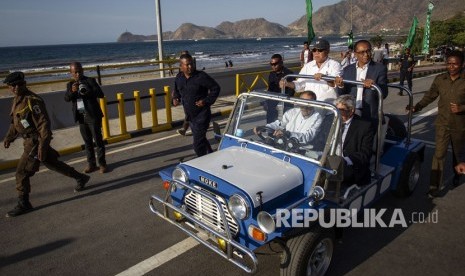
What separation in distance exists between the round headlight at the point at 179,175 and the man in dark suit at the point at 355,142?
172 centimetres

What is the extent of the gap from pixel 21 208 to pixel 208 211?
310cm

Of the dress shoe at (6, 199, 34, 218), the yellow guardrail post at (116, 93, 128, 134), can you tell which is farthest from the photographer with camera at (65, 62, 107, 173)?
the yellow guardrail post at (116, 93, 128, 134)

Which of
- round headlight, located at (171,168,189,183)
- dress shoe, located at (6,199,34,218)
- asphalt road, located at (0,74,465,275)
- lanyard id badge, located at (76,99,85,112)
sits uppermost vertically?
lanyard id badge, located at (76,99,85,112)

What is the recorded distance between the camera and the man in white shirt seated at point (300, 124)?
3.62 m

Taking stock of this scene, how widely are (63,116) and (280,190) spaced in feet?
27.5

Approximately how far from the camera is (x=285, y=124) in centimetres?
396

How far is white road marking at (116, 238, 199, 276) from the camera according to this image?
3.51 meters

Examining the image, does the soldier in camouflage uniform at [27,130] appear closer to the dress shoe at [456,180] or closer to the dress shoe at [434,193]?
the dress shoe at [434,193]

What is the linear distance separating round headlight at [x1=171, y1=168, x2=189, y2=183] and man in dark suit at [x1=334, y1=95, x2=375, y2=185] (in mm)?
1717

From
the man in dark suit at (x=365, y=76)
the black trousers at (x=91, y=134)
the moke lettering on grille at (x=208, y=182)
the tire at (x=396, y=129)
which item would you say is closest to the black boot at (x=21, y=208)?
the black trousers at (x=91, y=134)

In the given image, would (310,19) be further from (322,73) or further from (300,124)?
(300,124)

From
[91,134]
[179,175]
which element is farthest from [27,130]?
[179,175]

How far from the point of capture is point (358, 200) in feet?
12.2

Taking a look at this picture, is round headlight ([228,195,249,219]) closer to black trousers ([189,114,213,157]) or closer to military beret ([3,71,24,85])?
black trousers ([189,114,213,157])
